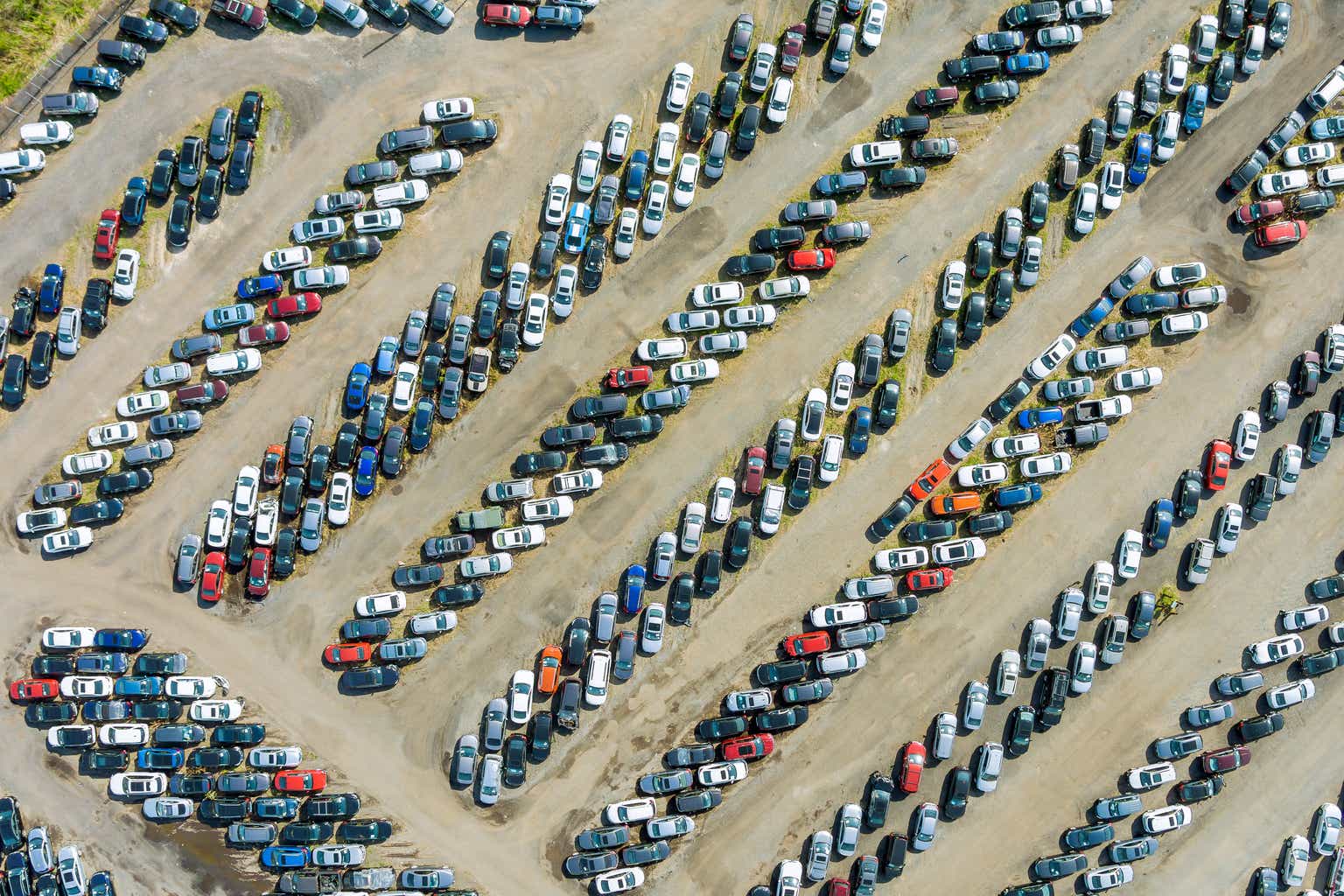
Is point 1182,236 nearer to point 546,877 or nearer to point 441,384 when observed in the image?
point 441,384

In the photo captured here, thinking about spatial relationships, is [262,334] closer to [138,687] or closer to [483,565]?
[483,565]

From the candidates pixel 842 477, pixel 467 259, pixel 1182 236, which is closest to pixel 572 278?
pixel 467 259

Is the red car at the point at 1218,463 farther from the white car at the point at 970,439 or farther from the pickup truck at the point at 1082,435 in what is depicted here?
the white car at the point at 970,439

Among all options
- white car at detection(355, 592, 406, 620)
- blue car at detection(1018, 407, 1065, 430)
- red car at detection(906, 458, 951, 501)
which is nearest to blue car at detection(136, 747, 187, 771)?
white car at detection(355, 592, 406, 620)

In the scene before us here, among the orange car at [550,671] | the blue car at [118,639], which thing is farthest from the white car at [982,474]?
the blue car at [118,639]

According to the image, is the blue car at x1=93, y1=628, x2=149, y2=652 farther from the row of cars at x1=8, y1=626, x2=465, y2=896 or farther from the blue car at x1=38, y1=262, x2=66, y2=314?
the blue car at x1=38, y1=262, x2=66, y2=314
